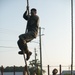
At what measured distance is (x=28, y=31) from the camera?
11.6 m

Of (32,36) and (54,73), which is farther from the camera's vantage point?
(54,73)

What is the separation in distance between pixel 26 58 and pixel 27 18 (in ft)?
4.50

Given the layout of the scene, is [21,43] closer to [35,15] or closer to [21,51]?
[21,51]

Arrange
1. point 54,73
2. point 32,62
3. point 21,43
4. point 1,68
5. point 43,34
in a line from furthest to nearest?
point 32,62, point 43,34, point 1,68, point 54,73, point 21,43

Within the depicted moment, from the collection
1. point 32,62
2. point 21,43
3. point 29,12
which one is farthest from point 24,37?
point 32,62

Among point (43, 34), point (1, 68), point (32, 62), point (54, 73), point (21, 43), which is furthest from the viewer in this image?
point (32, 62)

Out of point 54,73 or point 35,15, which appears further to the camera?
point 54,73

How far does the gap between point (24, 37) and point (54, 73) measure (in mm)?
1894

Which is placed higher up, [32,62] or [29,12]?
[29,12]

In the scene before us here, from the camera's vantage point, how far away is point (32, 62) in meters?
66.6

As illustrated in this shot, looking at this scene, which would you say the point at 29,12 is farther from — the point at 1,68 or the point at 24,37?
the point at 1,68

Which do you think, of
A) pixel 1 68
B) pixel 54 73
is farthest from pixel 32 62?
pixel 54 73

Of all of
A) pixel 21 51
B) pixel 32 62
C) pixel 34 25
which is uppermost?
pixel 34 25

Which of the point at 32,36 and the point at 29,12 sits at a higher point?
the point at 29,12
